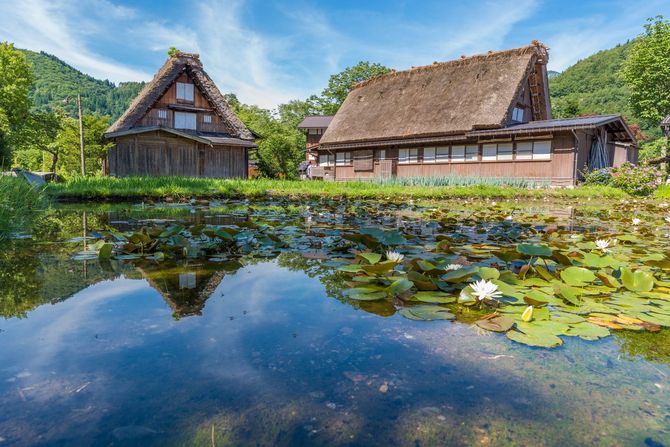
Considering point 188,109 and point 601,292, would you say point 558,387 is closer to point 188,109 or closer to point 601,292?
point 601,292

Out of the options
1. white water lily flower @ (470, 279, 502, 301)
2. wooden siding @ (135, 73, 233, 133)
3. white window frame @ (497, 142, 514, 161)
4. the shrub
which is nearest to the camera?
white water lily flower @ (470, 279, 502, 301)

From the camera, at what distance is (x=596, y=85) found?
5484 cm

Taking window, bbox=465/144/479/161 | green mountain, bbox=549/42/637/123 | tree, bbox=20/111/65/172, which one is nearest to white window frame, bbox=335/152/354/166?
window, bbox=465/144/479/161

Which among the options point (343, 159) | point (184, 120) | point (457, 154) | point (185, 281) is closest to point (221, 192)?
point (185, 281)

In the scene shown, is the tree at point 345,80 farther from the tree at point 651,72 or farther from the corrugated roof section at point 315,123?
the tree at point 651,72

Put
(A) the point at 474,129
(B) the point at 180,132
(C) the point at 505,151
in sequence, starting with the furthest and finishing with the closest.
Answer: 1. (A) the point at 474,129
2. (C) the point at 505,151
3. (B) the point at 180,132

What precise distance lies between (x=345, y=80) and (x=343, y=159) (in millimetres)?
20416

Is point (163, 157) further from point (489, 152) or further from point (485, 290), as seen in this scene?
point (485, 290)

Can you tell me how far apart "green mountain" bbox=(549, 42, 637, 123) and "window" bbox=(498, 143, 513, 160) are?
29.9m

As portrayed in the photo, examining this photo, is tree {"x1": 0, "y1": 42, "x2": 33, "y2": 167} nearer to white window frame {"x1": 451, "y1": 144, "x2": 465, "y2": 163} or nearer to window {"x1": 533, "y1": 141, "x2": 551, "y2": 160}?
white window frame {"x1": 451, "y1": 144, "x2": 465, "y2": 163}

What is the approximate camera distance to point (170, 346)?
123 cm

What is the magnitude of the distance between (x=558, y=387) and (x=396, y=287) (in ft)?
2.82

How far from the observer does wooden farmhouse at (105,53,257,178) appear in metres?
17.0

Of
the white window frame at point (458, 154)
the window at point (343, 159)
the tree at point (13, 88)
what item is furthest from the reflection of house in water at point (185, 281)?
the tree at point (13, 88)
